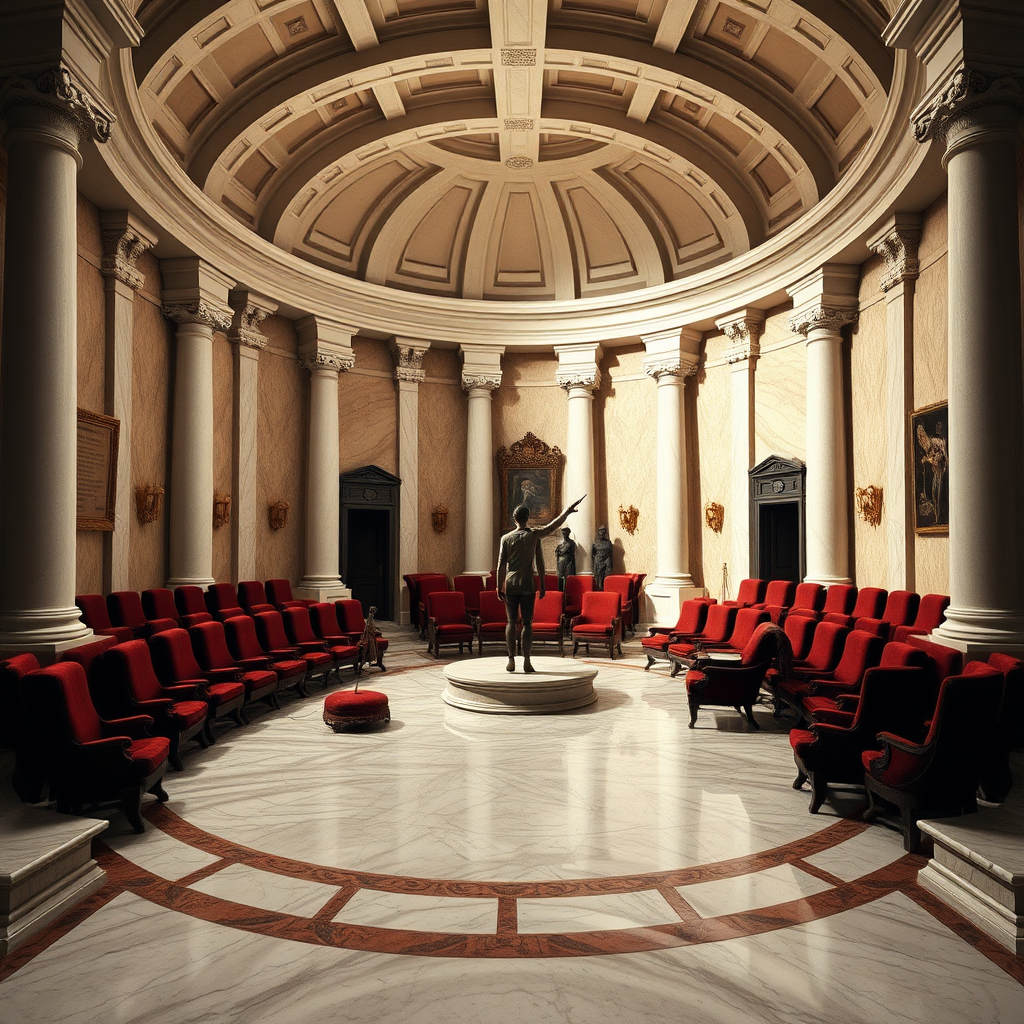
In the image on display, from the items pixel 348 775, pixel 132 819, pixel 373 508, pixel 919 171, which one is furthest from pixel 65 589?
pixel 919 171

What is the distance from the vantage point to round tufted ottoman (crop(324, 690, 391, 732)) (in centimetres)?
716

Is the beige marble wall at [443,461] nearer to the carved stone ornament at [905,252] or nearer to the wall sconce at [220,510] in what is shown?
the wall sconce at [220,510]

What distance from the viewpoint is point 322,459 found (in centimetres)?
1420

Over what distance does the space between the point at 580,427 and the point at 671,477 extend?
8.03 ft

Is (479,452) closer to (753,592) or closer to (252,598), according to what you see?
(252,598)

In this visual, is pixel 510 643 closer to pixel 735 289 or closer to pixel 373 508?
pixel 373 508

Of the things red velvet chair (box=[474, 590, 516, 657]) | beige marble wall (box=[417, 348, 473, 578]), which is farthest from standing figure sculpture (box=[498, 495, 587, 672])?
beige marble wall (box=[417, 348, 473, 578])

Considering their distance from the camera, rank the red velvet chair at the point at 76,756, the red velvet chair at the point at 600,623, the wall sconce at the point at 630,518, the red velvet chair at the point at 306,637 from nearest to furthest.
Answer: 1. the red velvet chair at the point at 76,756
2. the red velvet chair at the point at 306,637
3. the red velvet chair at the point at 600,623
4. the wall sconce at the point at 630,518

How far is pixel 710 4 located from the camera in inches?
400

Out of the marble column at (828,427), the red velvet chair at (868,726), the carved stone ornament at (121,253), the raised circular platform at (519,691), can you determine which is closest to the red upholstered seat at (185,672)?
the raised circular platform at (519,691)

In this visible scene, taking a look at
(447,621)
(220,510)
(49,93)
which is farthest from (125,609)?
(49,93)

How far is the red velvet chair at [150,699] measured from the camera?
5715mm

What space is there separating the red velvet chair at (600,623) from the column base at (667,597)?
212 centimetres

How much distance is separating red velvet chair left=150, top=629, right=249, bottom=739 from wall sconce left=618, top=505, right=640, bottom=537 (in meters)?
10.1
